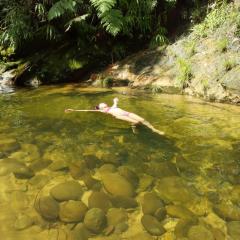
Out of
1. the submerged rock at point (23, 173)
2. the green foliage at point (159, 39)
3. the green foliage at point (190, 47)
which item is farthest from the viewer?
the green foliage at point (159, 39)

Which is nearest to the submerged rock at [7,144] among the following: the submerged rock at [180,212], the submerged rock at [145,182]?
the submerged rock at [145,182]

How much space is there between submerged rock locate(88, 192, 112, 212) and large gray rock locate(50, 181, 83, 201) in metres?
0.16

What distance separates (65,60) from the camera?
11.0m

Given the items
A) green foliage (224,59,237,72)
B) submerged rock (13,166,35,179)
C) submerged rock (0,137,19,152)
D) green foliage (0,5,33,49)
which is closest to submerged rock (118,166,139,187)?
submerged rock (13,166,35,179)

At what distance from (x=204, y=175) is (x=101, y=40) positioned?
26.2 ft

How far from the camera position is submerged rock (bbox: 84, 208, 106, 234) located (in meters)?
3.27

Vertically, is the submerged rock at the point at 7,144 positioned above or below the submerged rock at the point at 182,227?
above

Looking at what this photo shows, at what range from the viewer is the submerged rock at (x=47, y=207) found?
3.47 meters

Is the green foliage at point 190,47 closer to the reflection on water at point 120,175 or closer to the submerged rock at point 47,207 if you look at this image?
the reflection on water at point 120,175

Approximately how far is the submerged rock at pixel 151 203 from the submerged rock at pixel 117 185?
182 millimetres

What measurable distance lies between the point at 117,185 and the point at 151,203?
20.0 inches

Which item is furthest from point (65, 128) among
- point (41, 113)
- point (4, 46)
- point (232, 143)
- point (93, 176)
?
point (4, 46)

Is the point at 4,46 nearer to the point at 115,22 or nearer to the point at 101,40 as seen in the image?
the point at 101,40

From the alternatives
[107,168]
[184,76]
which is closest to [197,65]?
[184,76]
